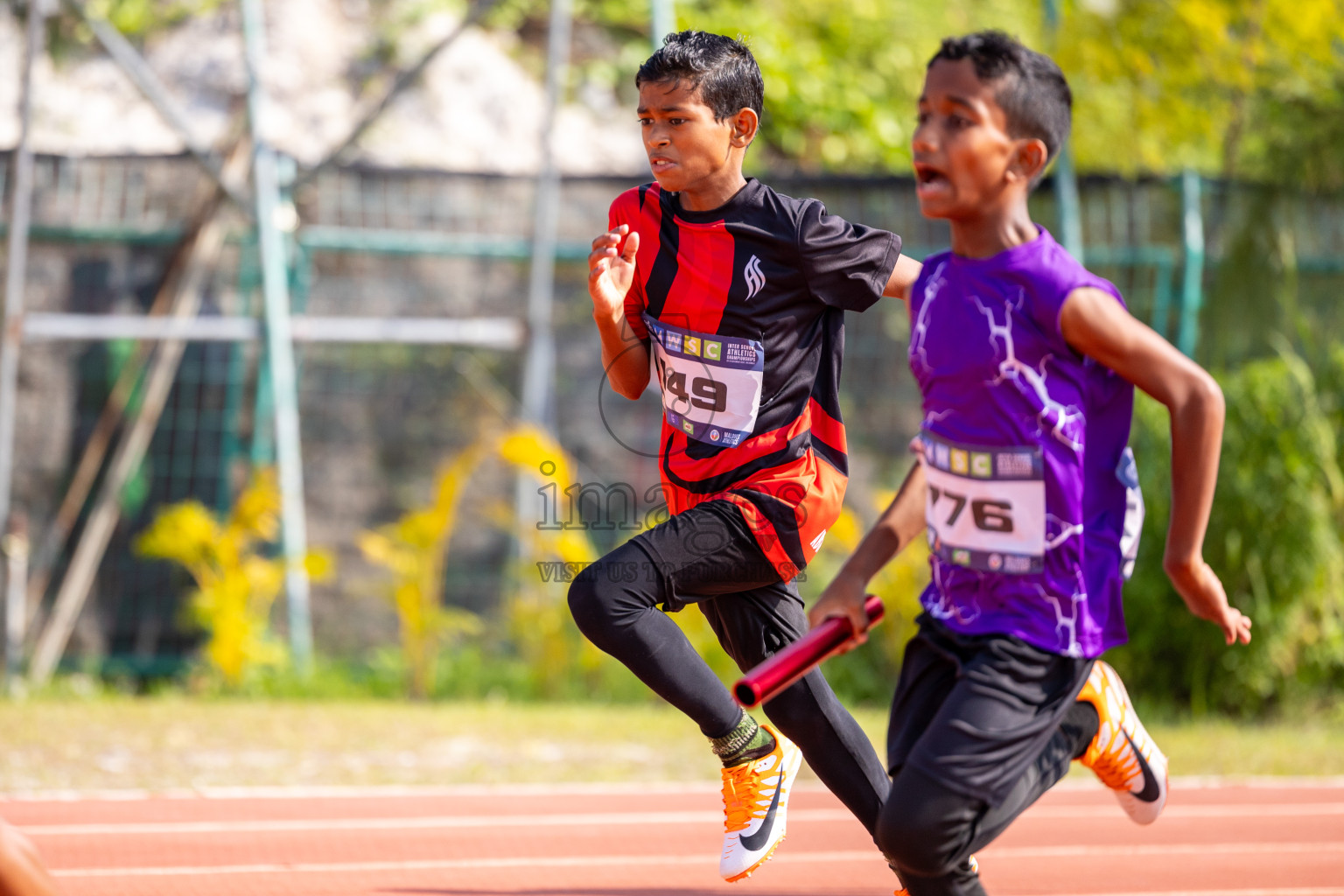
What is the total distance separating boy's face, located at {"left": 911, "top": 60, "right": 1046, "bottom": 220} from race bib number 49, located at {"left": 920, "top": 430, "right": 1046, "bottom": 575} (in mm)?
471

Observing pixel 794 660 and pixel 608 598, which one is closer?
pixel 794 660

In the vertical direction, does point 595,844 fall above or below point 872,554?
below

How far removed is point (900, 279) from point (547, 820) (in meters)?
3.19

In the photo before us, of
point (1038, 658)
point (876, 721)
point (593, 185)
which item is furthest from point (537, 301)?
point (1038, 658)

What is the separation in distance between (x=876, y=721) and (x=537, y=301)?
3.40 m

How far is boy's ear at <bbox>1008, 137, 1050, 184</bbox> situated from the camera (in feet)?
8.92

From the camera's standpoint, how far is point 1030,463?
107 inches

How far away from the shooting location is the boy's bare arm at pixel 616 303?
347 centimetres

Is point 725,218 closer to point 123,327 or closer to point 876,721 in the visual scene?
point 876,721

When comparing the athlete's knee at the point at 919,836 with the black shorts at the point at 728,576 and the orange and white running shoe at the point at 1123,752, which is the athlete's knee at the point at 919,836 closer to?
the orange and white running shoe at the point at 1123,752

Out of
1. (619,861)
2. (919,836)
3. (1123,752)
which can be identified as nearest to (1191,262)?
(619,861)

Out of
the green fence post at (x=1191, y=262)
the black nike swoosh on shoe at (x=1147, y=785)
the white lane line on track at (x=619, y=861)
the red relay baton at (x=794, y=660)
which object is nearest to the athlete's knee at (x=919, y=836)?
the red relay baton at (x=794, y=660)

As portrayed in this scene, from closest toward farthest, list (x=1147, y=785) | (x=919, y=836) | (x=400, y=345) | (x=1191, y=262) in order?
(x=919, y=836) → (x=1147, y=785) → (x=1191, y=262) → (x=400, y=345)

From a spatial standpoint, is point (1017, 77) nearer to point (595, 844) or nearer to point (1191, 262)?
point (595, 844)
